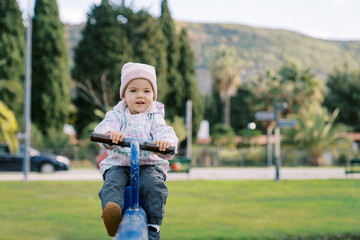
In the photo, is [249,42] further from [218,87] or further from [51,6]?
[51,6]

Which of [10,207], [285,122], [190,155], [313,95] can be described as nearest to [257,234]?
[10,207]

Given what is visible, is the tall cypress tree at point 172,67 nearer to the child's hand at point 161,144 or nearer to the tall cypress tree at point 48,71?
the tall cypress tree at point 48,71

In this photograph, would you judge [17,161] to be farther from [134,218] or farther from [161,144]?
[134,218]

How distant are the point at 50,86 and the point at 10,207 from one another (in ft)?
101

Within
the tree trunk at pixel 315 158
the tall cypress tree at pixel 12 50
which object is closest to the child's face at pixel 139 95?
the tall cypress tree at pixel 12 50

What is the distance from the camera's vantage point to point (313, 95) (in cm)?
4962

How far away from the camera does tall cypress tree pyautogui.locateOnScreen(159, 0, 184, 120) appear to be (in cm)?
4631

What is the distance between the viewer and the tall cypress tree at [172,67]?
4631 cm

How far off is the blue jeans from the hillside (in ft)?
522

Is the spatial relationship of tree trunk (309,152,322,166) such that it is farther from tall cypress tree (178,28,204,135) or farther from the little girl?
the little girl

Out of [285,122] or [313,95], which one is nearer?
[285,122]

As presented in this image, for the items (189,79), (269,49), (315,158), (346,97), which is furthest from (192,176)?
(269,49)

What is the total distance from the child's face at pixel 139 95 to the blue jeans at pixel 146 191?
410mm

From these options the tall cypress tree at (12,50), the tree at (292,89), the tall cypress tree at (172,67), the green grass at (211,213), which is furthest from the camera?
the tree at (292,89)
